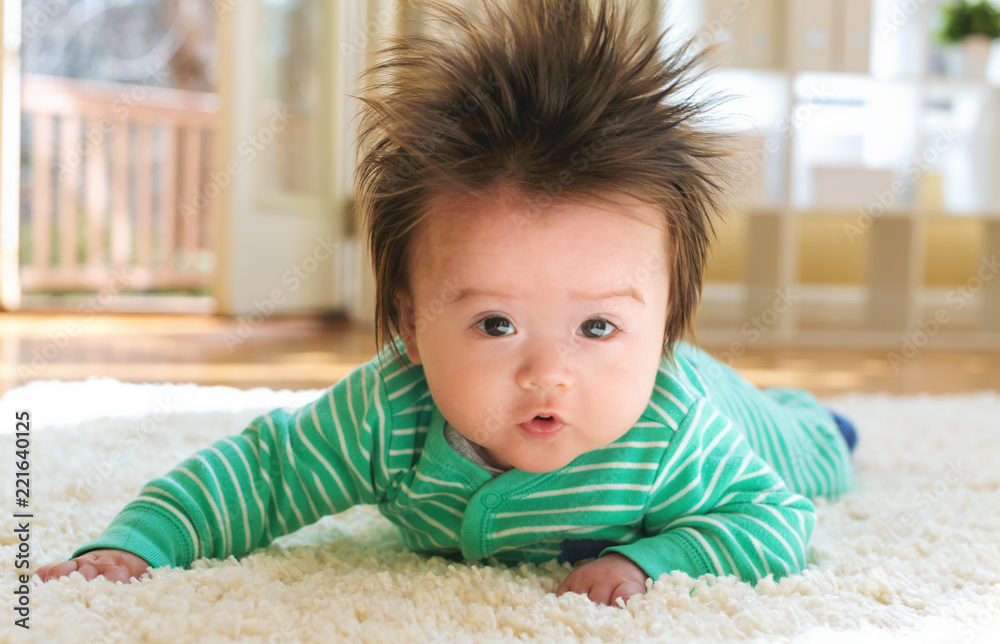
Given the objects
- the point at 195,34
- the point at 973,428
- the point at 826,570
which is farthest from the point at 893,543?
the point at 195,34

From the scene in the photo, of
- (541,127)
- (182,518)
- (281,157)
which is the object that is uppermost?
(281,157)

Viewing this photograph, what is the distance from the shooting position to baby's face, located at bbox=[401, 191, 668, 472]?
Result: 56cm

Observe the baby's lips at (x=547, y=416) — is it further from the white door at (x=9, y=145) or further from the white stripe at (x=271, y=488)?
the white door at (x=9, y=145)

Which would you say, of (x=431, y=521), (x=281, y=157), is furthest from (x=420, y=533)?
(x=281, y=157)

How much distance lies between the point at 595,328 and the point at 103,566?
0.38 metres

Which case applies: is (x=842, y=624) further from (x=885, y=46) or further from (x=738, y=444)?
(x=885, y=46)

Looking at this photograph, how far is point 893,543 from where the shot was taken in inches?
28.9

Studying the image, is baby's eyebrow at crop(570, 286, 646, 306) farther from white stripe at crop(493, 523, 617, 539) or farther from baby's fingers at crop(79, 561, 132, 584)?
baby's fingers at crop(79, 561, 132, 584)

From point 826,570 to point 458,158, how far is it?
41cm

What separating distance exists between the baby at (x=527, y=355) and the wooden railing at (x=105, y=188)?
360 cm

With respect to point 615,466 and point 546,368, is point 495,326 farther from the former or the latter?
point 615,466

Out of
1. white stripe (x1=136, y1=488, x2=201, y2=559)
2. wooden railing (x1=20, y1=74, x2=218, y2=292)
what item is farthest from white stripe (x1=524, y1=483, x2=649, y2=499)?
wooden railing (x1=20, y1=74, x2=218, y2=292)

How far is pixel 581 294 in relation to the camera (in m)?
0.56

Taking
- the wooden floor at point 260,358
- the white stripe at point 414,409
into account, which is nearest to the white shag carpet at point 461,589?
the white stripe at point 414,409
